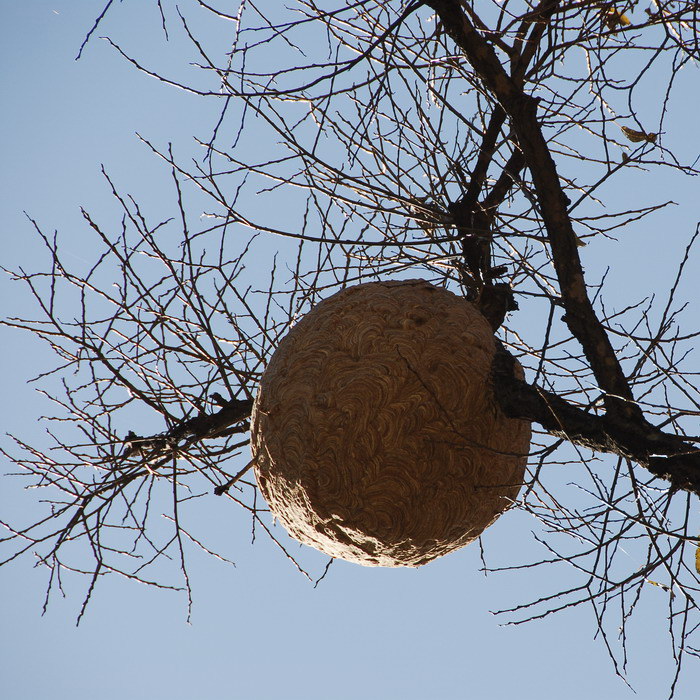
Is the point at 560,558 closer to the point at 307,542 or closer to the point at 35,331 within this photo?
the point at 307,542

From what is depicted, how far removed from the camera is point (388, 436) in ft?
8.49

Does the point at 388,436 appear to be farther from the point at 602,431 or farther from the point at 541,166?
the point at 541,166

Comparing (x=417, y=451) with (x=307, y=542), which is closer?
(x=417, y=451)

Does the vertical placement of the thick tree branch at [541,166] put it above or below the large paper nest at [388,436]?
above

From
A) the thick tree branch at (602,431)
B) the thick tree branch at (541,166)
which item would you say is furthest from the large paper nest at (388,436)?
the thick tree branch at (541,166)

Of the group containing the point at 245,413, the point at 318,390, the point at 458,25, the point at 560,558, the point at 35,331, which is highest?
the point at 458,25

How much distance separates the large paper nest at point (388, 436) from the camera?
259 centimetres

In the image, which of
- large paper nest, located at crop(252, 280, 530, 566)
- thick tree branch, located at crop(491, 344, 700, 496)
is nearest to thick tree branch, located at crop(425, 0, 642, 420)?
thick tree branch, located at crop(491, 344, 700, 496)

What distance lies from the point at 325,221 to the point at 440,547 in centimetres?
164

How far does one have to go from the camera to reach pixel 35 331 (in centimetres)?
358

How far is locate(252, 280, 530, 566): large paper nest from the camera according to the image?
2.59m

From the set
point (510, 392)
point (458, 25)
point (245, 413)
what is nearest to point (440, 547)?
point (510, 392)

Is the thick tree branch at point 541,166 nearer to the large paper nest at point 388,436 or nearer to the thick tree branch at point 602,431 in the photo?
the thick tree branch at point 602,431

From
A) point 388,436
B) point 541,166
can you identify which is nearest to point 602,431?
point 388,436
